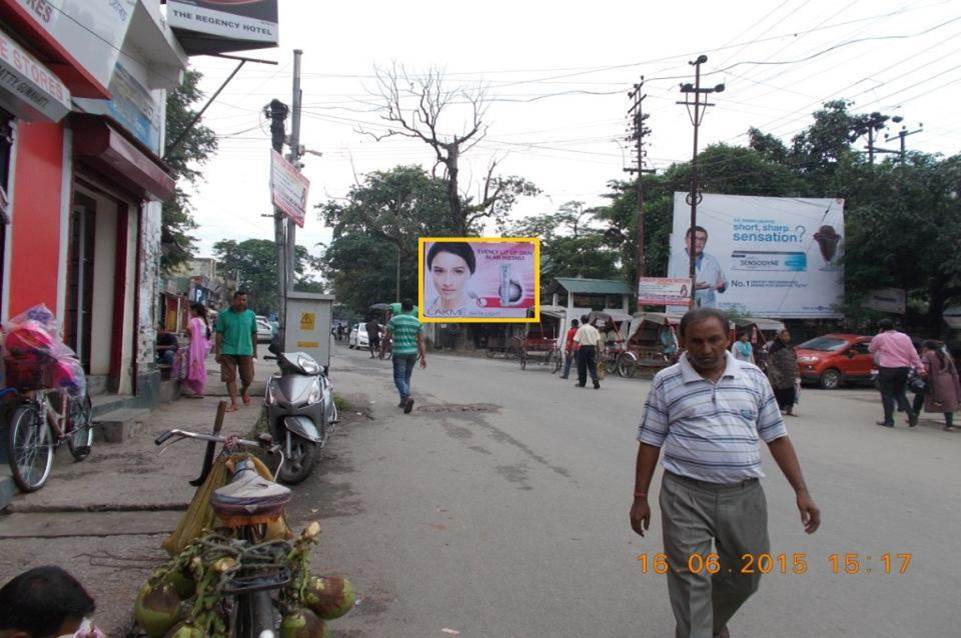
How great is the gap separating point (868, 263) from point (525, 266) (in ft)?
43.3

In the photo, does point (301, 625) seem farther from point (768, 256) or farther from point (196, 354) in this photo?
point (768, 256)

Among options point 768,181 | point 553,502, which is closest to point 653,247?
point 768,181

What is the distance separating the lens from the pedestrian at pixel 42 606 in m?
1.96

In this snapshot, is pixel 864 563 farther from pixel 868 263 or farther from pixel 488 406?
pixel 868 263

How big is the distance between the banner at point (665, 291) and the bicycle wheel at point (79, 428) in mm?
21893

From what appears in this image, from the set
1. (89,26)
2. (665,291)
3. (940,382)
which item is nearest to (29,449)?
(89,26)

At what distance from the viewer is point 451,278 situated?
2475 cm

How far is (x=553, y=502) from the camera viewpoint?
5.85 metres

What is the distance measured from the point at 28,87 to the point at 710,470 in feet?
18.1

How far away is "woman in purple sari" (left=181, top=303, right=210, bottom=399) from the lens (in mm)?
10414

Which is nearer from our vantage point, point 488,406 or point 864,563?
point 864,563

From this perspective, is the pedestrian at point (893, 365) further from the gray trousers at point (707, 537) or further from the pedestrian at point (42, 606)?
the pedestrian at point (42, 606)

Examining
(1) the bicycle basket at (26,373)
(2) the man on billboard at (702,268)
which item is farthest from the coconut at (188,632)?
(2) the man on billboard at (702,268)

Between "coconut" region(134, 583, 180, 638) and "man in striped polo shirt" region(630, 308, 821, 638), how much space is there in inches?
75.1
